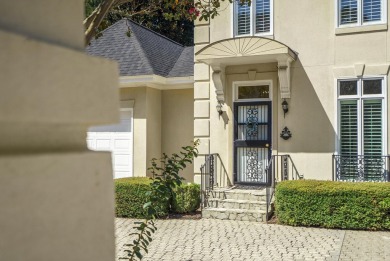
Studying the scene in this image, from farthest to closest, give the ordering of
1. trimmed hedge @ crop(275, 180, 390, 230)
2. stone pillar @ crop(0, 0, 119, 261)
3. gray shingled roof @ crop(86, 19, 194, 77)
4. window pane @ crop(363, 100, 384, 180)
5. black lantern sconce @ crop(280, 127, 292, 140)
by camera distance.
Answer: gray shingled roof @ crop(86, 19, 194, 77)
black lantern sconce @ crop(280, 127, 292, 140)
window pane @ crop(363, 100, 384, 180)
trimmed hedge @ crop(275, 180, 390, 230)
stone pillar @ crop(0, 0, 119, 261)

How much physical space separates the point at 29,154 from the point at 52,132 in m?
0.12

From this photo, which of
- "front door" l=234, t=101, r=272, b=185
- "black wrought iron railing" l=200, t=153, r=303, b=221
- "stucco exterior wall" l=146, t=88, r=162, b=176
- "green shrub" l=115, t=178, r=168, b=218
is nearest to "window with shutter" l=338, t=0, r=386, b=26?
"front door" l=234, t=101, r=272, b=185

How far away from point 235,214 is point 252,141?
222cm

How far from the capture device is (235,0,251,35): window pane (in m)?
11.2

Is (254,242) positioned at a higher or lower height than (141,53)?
lower

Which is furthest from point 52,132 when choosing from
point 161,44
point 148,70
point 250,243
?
point 161,44

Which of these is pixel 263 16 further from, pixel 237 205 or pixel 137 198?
pixel 137 198

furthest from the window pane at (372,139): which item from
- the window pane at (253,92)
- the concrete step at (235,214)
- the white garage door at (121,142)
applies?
the white garage door at (121,142)

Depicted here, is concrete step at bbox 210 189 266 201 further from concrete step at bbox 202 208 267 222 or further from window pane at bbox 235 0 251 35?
window pane at bbox 235 0 251 35

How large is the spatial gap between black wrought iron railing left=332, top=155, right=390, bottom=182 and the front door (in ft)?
5.96

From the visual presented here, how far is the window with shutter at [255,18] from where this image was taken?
1105 cm

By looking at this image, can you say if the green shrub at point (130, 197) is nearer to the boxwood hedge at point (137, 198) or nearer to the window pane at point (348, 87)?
the boxwood hedge at point (137, 198)

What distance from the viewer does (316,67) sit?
1052 centimetres

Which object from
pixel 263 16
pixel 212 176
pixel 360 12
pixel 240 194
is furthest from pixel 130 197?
pixel 360 12
